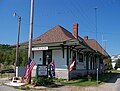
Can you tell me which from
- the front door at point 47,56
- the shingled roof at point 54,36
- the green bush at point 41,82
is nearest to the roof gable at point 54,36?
the shingled roof at point 54,36

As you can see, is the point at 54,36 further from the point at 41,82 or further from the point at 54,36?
the point at 41,82

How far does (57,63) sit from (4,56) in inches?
2420

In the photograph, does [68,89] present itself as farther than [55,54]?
No

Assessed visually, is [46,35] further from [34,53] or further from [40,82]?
[40,82]

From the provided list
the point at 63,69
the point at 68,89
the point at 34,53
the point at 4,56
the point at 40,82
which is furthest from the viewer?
the point at 4,56

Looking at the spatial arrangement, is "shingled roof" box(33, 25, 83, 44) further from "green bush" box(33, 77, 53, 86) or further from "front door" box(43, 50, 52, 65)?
"green bush" box(33, 77, 53, 86)

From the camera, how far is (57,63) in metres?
24.3

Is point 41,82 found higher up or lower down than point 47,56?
lower down

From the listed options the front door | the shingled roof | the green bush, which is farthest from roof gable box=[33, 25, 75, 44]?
the green bush

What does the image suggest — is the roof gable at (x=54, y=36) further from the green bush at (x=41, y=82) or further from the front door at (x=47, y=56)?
the green bush at (x=41, y=82)

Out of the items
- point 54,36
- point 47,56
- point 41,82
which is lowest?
point 41,82

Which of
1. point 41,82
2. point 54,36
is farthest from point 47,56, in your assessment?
point 41,82

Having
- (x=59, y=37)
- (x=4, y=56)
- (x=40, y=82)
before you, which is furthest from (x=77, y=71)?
(x=4, y=56)

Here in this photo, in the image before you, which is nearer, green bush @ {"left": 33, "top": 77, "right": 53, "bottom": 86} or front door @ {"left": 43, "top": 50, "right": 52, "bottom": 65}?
green bush @ {"left": 33, "top": 77, "right": 53, "bottom": 86}
